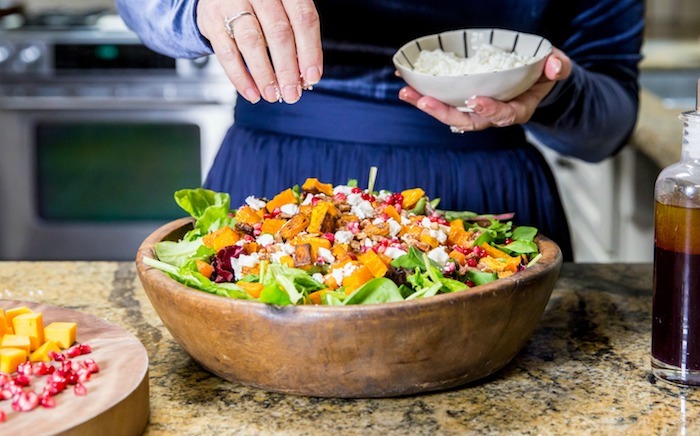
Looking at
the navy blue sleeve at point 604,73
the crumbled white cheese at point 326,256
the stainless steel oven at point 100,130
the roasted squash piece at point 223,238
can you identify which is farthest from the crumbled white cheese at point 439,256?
the stainless steel oven at point 100,130

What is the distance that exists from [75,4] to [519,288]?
129 inches

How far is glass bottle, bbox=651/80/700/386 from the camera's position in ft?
3.35

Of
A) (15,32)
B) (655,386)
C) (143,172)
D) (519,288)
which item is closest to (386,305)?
(519,288)

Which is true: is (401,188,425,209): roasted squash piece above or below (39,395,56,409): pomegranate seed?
above

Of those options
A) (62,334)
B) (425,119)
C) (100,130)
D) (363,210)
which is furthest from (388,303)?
(100,130)

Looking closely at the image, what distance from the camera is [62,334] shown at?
1034 millimetres

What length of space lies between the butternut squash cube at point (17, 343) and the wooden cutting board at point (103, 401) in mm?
51

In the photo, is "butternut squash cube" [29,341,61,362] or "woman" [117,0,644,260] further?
"woman" [117,0,644,260]

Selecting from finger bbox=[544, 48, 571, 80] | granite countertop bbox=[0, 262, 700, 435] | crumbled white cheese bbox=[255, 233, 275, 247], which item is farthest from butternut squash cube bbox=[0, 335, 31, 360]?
finger bbox=[544, 48, 571, 80]

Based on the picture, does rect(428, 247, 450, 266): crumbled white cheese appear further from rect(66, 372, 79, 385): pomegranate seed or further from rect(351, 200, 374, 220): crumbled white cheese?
rect(66, 372, 79, 385): pomegranate seed

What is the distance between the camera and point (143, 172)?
3.33 m

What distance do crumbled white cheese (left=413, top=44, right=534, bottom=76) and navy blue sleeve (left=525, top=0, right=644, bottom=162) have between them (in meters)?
0.32

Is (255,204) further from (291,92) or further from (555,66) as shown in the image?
(555,66)

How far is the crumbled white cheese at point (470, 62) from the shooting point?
1.34 m
